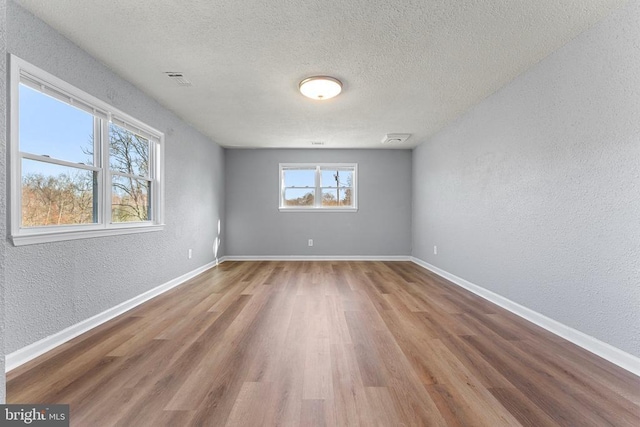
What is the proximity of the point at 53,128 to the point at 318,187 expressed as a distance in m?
4.27

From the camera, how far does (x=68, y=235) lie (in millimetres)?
2084

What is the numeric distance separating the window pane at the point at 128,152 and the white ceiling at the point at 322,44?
549mm

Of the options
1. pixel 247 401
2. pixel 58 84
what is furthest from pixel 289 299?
pixel 58 84

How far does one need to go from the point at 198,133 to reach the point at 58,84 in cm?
244

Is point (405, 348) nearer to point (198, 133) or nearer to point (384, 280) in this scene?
point (384, 280)

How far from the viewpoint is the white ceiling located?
1.79 meters

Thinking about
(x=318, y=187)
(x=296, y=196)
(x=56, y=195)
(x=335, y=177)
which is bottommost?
(x=56, y=195)

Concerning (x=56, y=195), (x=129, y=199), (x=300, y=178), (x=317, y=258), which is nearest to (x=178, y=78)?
(x=129, y=199)

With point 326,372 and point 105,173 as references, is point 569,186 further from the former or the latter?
point 105,173

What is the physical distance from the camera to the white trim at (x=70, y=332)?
170cm

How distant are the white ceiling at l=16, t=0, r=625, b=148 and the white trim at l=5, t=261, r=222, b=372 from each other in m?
2.26

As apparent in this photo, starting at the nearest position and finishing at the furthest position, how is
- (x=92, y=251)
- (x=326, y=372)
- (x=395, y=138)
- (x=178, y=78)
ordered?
(x=326, y=372) < (x=92, y=251) < (x=178, y=78) < (x=395, y=138)

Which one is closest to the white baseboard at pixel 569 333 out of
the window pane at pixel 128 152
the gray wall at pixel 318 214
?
the gray wall at pixel 318 214

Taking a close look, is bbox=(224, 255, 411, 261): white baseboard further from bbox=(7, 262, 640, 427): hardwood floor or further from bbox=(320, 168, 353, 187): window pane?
bbox=(7, 262, 640, 427): hardwood floor
